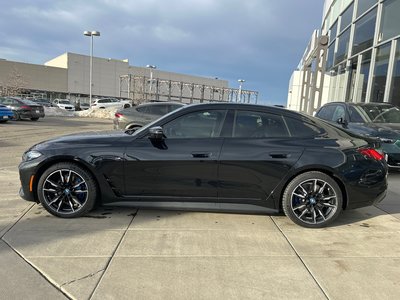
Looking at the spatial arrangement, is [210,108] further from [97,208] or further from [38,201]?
[38,201]

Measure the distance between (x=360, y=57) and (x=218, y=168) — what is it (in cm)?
1391

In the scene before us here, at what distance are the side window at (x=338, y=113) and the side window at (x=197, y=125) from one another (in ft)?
17.1

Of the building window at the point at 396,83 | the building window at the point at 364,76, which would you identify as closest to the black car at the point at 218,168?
the building window at the point at 396,83

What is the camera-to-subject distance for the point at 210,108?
15.5ft

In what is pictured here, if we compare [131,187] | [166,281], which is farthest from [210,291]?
[131,187]

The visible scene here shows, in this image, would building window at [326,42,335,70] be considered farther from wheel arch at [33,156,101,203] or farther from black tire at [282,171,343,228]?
wheel arch at [33,156,101,203]

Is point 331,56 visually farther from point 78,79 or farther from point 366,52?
point 78,79

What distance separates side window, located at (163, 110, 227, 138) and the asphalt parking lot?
1102 millimetres

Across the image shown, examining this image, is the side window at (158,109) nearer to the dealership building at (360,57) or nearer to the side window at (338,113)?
the side window at (338,113)

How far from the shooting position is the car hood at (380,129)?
24.5ft

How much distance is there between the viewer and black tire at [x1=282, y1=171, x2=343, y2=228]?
4.48 meters

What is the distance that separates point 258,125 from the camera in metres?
4.67

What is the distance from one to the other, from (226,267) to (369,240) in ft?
6.17

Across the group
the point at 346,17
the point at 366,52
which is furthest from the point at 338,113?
the point at 346,17
